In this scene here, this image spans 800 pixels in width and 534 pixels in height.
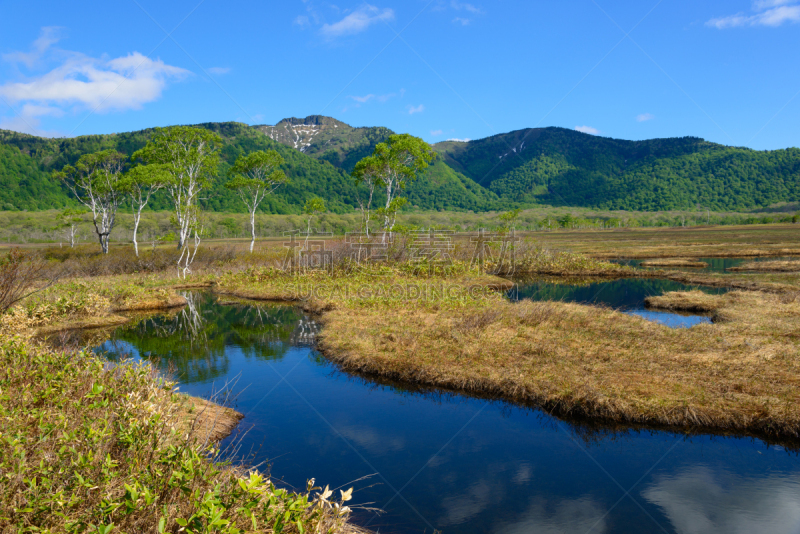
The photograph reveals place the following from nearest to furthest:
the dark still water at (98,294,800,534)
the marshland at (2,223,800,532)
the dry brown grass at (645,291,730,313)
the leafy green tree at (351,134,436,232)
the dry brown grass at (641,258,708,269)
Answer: the marshland at (2,223,800,532) → the dark still water at (98,294,800,534) → the dry brown grass at (645,291,730,313) → the leafy green tree at (351,134,436,232) → the dry brown grass at (641,258,708,269)

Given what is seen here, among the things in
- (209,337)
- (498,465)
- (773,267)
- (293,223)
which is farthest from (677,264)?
(293,223)

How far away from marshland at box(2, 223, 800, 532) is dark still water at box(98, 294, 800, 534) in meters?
0.04

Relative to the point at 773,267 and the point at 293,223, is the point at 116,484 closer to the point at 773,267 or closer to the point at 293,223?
the point at 773,267

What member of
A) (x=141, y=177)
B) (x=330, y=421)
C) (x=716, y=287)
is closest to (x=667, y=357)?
(x=330, y=421)

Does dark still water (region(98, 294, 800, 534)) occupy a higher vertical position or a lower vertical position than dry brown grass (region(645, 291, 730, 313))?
lower

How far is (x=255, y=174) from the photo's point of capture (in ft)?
133

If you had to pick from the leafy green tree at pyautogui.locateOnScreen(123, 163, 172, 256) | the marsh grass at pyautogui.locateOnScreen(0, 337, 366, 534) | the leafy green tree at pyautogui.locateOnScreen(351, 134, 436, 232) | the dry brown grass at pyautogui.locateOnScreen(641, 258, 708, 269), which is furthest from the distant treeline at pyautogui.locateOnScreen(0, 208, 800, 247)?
the marsh grass at pyautogui.locateOnScreen(0, 337, 366, 534)

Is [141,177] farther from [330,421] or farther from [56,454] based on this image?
[56,454]

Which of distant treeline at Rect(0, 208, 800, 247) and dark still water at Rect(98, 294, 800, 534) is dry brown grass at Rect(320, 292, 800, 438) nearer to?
dark still water at Rect(98, 294, 800, 534)

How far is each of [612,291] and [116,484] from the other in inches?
1121

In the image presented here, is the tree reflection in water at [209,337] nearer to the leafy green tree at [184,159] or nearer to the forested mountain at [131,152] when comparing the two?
the leafy green tree at [184,159]

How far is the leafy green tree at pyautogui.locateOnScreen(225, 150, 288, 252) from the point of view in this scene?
38500 millimetres

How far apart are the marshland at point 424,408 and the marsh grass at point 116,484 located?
0.05 meters

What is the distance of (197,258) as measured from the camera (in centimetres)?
3884
